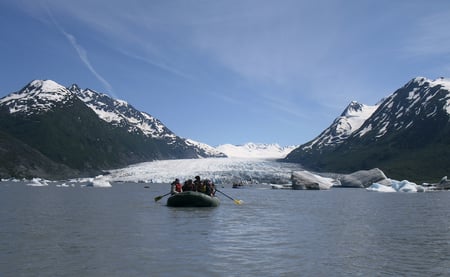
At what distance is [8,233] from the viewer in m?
23.6

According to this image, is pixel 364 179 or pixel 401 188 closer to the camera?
pixel 401 188

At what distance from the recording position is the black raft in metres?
43.8

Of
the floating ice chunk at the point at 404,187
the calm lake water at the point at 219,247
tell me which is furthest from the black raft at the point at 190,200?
the floating ice chunk at the point at 404,187

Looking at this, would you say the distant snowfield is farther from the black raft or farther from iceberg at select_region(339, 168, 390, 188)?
the black raft

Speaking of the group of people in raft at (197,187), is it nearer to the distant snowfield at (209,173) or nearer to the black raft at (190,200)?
the black raft at (190,200)

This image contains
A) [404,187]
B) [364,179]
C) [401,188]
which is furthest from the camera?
[364,179]

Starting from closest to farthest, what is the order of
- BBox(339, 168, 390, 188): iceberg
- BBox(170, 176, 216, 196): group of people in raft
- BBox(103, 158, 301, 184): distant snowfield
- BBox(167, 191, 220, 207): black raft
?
BBox(167, 191, 220, 207): black raft → BBox(170, 176, 216, 196): group of people in raft → BBox(339, 168, 390, 188): iceberg → BBox(103, 158, 301, 184): distant snowfield

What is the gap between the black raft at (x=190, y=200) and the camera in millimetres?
43844

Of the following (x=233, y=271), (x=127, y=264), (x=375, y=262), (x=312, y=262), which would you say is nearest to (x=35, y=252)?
(x=127, y=264)

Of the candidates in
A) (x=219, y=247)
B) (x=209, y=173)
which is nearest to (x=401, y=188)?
(x=209, y=173)

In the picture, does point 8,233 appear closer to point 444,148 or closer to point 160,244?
point 160,244

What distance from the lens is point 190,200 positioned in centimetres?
4406

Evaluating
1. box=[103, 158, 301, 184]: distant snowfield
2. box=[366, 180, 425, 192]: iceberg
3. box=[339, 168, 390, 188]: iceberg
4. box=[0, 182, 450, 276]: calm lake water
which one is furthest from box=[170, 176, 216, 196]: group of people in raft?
box=[103, 158, 301, 184]: distant snowfield

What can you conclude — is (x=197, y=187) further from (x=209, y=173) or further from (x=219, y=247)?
(x=209, y=173)
